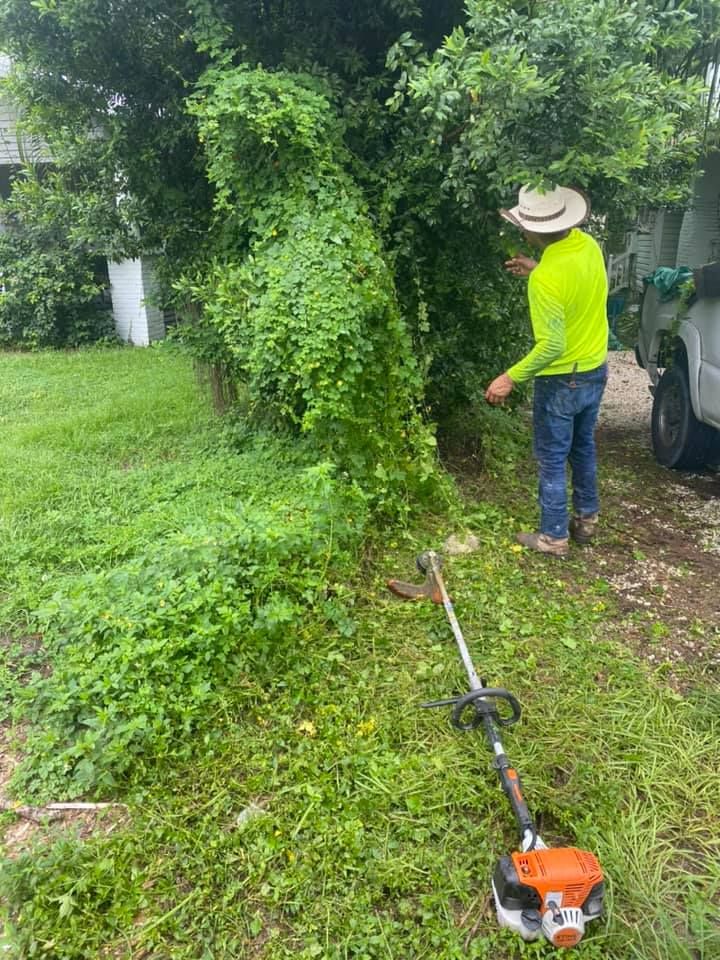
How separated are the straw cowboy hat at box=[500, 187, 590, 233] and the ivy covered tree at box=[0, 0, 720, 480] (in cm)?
16

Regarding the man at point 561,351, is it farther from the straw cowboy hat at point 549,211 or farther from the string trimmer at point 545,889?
the string trimmer at point 545,889

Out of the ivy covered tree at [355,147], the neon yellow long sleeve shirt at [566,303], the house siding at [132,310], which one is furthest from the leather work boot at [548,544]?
the house siding at [132,310]

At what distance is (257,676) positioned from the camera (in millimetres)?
2949

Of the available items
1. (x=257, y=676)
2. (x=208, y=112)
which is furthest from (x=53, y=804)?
(x=208, y=112)

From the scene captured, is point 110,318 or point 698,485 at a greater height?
point 110,318

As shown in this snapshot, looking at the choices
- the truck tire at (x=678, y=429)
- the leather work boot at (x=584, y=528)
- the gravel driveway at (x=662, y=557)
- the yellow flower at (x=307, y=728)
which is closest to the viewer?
the yellow flower at (x=307, y=728)

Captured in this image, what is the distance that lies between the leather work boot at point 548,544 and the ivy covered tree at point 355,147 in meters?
0.87

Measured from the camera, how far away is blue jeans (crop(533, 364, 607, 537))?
382 centimetres

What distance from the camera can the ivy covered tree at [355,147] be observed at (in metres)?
3.28

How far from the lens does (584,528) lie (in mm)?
4184

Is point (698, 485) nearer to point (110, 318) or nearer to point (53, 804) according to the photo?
point (53, 804)

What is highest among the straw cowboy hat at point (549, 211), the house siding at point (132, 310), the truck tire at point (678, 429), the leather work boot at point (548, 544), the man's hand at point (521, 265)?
the straw cowboy hat at point (549, 211)

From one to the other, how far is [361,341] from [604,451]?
332 cm

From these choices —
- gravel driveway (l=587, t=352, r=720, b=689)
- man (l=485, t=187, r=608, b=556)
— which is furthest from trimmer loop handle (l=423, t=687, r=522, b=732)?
man (l=485, t=187, r=608, b=556)
